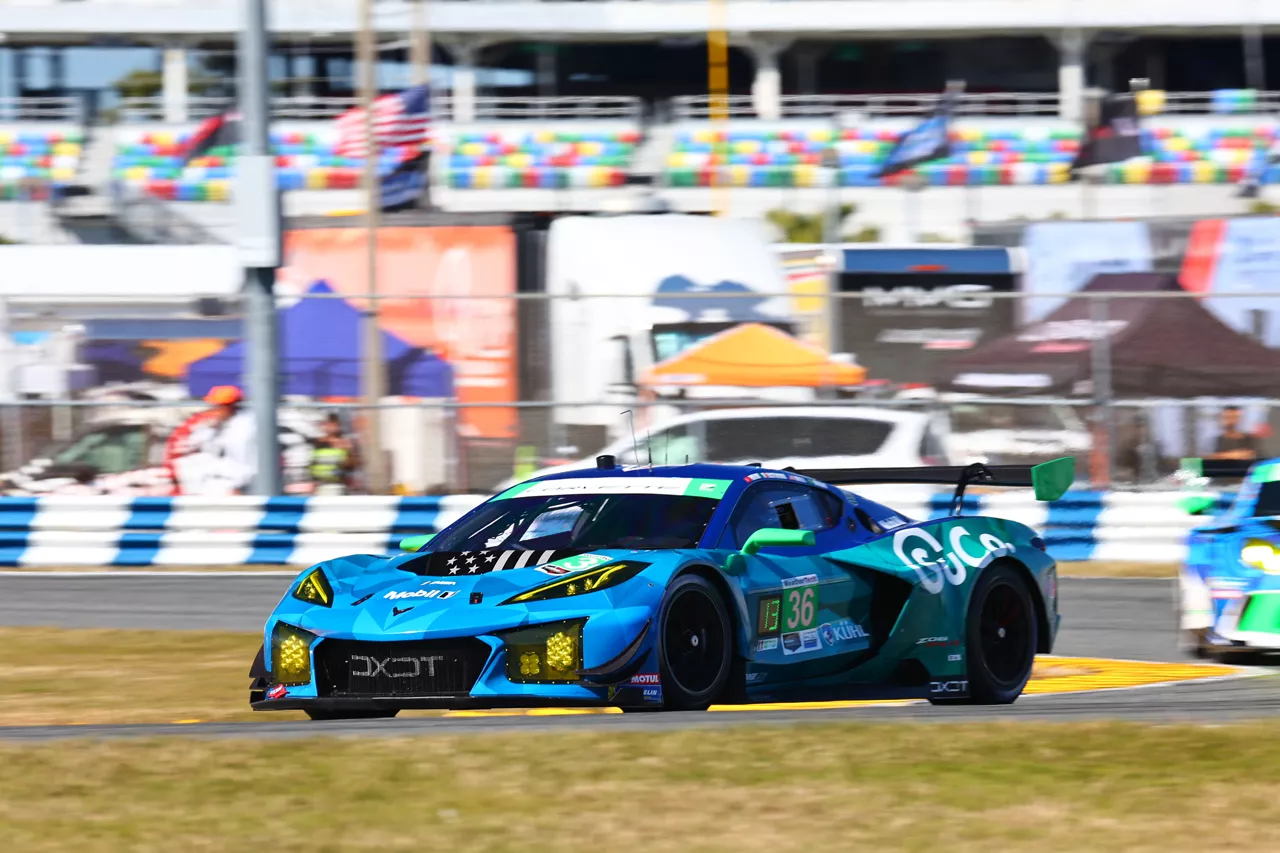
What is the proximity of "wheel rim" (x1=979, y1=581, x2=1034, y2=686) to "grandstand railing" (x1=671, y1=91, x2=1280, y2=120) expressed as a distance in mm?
27985

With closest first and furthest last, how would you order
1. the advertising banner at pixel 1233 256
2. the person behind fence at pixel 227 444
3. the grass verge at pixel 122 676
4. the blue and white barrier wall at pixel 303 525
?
the grass verge at pixel 122 676
the blue and white barrier wall at pixel 303 525
the person behind fence at pixel 227 444
the advertising banner at pixel 1233 256

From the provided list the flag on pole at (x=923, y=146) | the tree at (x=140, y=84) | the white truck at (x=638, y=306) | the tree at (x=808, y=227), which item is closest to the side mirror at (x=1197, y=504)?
the white truck at (x=638, y=306)

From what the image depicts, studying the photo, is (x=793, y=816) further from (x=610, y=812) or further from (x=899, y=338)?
(x=899, y=338)

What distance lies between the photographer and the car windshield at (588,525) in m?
7.69

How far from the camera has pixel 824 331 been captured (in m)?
18.1

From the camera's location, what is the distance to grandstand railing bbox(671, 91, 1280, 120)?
123ft

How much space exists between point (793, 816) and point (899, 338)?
13223mm

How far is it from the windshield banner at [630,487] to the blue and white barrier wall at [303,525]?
771cm

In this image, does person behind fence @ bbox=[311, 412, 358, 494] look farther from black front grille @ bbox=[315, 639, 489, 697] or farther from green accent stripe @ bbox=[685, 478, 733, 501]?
black front grille @ bbox=[315, 639, 489, 697]

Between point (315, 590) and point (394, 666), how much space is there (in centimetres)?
55

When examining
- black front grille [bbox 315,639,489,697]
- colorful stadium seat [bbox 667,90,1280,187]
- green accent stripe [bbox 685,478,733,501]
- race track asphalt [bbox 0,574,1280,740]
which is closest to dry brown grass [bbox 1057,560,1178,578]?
race track asphalt [bbox 0,574,1280,740]

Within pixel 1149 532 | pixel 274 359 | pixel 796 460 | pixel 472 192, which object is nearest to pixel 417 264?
pixel 274 359

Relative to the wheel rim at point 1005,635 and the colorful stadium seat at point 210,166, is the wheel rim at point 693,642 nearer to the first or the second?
the wheel rim at point 1005,635

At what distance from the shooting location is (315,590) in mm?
7504
